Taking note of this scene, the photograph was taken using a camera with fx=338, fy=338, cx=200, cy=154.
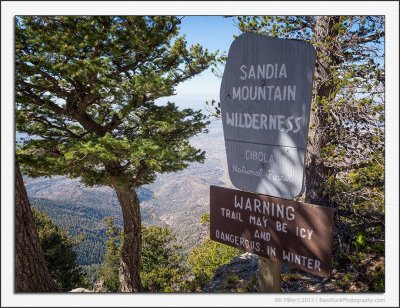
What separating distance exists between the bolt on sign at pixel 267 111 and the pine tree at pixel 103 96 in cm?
423

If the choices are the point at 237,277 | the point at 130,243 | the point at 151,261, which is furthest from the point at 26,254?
the point at 151,261

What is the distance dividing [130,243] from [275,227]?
313 inches

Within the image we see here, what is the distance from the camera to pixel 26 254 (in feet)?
11.2

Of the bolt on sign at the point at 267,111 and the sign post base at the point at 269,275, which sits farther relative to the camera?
the sign post base at the point at 269,275

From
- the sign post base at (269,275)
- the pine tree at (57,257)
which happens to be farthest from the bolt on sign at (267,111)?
the pine tree at (57,257)

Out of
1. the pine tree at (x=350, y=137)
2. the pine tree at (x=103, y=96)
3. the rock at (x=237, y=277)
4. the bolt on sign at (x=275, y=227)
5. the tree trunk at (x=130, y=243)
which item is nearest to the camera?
the bolt on sign at (x=275, y=227)

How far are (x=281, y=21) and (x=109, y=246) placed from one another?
2642 centimetres

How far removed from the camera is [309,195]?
591 cm

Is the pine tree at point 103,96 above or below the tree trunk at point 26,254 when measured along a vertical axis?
above

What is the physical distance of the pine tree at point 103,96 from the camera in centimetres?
595

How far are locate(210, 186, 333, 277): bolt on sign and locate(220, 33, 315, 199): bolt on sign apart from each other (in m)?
0.08

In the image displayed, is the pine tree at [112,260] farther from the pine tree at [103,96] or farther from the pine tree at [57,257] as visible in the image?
the pine tree at [103,96]

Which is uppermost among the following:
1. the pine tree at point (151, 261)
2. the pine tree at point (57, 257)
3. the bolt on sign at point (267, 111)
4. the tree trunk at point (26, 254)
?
the bolt on sign at point (267, 111)

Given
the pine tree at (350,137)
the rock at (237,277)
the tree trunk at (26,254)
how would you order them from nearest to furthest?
the tree trunk at (26,254) < the pine tree at (350,137) < the rock at (237,277)
